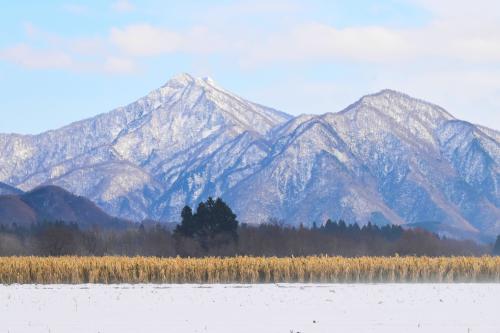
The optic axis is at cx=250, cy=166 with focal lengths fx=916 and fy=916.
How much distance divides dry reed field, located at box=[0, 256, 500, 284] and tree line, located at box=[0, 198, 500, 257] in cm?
4154

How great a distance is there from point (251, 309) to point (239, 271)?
20.9 meters

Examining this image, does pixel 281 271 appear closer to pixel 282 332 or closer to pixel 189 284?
pixel 189 284

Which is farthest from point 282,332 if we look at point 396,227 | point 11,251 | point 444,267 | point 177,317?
point 396,227

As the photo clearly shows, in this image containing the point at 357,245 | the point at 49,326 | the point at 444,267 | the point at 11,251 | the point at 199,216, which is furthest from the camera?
the point at 357,245

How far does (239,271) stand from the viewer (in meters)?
54.4

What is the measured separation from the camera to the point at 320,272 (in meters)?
54.5

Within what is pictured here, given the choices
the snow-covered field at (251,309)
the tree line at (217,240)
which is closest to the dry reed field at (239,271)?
the snow-covered field at (251,309)

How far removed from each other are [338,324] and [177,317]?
5713 millimetres

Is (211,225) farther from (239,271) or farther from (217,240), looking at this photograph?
(239,271)

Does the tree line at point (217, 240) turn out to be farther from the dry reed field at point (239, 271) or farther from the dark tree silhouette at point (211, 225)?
the dry reed field at point (239, 271)

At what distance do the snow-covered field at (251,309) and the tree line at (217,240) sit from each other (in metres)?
51.7

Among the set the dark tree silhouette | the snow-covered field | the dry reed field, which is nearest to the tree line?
the dark tree silhouette

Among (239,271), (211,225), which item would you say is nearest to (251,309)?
(239,271)

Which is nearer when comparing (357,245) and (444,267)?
(444,267)
